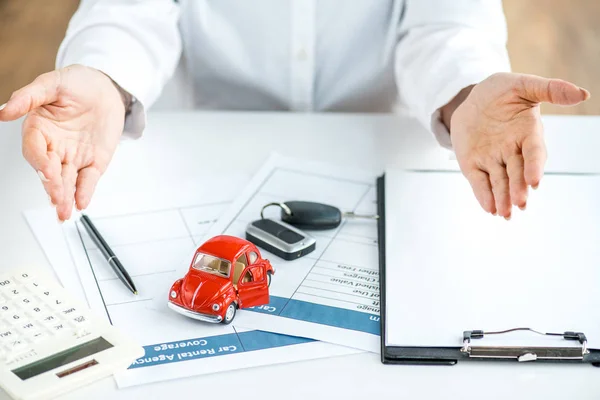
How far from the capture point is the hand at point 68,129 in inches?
26.8

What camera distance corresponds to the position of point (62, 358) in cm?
61

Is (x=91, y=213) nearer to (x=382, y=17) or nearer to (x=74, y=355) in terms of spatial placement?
(x=74, y=355)

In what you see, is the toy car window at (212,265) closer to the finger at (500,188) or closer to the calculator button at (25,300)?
the calculator button at (25,300)

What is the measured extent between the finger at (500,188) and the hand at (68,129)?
39 centimetres

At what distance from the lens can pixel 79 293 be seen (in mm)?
701

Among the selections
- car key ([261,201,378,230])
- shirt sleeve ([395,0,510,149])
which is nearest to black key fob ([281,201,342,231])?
car key ([261,201,378,230])

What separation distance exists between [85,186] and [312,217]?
235 mm

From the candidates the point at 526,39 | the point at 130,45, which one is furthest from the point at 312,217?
the point at 526,39

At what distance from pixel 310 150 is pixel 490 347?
1.34 feet

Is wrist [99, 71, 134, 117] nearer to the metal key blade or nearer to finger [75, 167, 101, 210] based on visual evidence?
finger [75, 167, 101, 210]

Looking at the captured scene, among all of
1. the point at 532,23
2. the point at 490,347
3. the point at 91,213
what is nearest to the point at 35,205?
the point at 91,213

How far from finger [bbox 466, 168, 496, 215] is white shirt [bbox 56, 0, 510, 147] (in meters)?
0.17

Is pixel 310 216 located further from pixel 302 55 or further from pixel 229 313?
pixel 302 55

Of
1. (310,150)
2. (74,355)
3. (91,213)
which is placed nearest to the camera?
→ (74,355)
